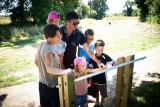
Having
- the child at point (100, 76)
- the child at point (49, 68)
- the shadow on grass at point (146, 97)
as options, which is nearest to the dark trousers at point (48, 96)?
the child at point (49, 68)

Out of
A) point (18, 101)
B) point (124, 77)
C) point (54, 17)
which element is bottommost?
point (18, 101)

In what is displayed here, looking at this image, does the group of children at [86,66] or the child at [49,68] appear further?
the group of children at [86,66]

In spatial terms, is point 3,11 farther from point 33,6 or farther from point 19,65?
point 19,65

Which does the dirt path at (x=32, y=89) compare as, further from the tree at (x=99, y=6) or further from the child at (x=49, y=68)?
the tree at (x=99, y=6)

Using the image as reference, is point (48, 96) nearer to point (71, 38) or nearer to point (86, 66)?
point (86, 66)

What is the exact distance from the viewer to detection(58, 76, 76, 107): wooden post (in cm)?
244

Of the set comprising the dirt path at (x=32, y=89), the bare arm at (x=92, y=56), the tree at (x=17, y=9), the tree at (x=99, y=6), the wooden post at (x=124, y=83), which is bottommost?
the dirt path at (x=32, y=89)

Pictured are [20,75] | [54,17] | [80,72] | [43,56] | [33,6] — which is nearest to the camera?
[43,56]

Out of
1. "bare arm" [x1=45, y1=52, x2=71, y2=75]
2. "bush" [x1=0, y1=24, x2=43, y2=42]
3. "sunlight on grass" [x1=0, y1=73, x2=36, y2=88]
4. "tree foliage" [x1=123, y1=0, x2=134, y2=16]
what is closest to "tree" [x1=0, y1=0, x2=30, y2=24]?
"bush" [x1=0, y1=24, x2=43, y2=42]

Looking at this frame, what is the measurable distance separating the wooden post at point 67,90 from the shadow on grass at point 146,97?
2380 mm

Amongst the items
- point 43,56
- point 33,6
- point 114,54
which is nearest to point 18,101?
point 43,56

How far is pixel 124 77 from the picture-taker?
364 centimetres

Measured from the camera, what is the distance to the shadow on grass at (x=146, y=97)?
448 cm

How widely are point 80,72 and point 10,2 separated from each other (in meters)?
35.7
